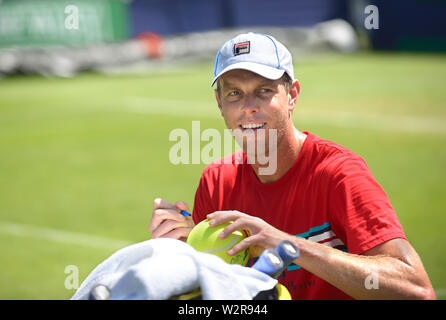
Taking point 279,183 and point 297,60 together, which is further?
point 297,60

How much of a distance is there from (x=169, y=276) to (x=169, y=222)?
41.0 inches

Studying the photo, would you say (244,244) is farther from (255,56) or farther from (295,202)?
(255,56)

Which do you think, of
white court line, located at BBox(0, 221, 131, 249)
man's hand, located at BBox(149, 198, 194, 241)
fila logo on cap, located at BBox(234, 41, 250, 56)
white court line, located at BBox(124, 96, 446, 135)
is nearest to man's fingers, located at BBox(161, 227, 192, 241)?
man's hand, located at BBox(149, 198, 194, 241)

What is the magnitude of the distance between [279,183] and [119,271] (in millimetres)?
1413

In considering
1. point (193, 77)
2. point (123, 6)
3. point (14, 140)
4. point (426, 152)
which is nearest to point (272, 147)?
point (426, 152)

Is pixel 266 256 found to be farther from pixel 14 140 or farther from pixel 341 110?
pixel 341 110

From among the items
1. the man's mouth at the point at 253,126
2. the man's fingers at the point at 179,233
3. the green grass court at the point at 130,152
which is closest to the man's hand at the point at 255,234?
the man's fingers at the point at 179,233

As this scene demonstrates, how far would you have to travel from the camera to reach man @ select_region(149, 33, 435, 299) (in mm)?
2986

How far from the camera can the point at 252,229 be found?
290 cm

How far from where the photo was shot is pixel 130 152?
1361 cm

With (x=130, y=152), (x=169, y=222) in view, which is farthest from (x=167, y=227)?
(x=130, y=152)

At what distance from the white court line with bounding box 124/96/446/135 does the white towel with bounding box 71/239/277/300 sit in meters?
12.8

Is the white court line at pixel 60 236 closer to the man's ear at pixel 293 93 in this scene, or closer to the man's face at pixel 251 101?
the man's ear at pixel 293 93

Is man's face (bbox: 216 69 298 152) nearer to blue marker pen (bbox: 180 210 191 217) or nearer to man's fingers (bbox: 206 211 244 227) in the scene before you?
blue marker pen (bbox: 180 210 191 217)
